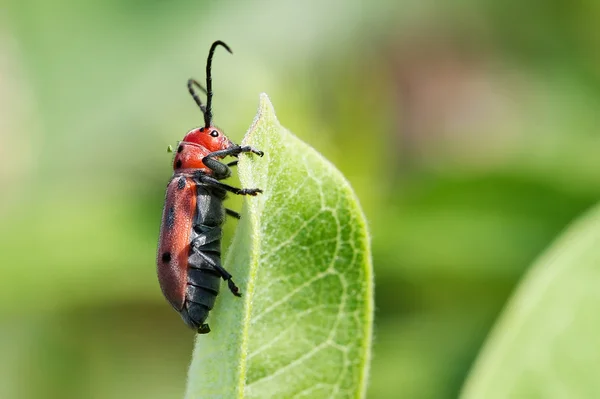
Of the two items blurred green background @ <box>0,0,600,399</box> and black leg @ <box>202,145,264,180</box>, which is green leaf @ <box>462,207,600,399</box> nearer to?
black leg @ <box>202,145,264,180</box>

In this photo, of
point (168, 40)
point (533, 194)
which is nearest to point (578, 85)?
point (533, 194)

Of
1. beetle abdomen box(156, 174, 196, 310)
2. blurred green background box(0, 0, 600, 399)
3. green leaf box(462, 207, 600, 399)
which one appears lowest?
green leaf box(462, 207, 600, 399)

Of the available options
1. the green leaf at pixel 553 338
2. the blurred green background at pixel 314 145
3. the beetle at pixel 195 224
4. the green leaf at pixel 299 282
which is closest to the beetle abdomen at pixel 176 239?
the beetle at pixel 195 224

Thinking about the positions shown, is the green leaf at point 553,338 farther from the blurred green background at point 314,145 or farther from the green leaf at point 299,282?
the blurred green background at point 314,145

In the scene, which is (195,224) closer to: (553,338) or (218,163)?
(218,163)

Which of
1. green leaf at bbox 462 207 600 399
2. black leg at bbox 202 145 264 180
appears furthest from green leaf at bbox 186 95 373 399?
black leg at bbox 202 145 264 180

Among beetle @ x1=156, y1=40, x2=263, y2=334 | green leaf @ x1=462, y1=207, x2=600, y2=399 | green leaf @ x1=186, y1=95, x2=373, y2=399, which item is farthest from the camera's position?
beetle @ x1=156, y1=40, x2=263, y2=334
